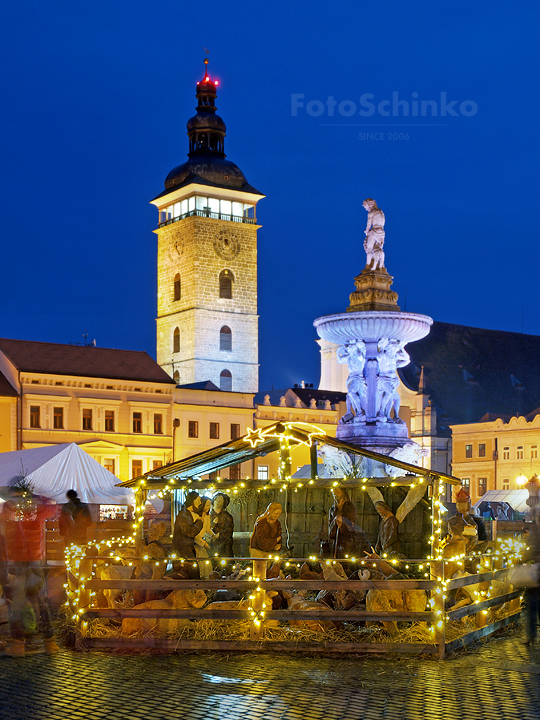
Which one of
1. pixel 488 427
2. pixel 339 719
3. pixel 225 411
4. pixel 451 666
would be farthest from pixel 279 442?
pixel 488 427

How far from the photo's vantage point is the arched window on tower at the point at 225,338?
82.1 meters

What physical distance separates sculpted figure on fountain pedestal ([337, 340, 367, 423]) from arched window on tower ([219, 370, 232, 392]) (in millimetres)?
50658

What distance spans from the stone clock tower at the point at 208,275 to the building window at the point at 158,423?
1916 centimetres

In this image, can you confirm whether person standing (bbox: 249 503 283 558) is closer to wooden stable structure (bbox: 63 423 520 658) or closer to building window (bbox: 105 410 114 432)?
wooden stable structure (bbox: 63 423 520 658)

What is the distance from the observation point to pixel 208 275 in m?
82.1

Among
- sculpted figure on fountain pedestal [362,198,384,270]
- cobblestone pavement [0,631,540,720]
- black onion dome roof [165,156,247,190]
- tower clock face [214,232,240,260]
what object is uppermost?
black onion dome roof [165,156,247,190]

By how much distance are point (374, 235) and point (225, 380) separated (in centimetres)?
5080

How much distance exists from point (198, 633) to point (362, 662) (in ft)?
6.07

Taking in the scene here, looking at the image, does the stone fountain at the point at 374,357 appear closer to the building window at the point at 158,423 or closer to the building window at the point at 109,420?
the building window at the point at 109,420

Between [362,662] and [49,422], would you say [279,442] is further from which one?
[49,422]

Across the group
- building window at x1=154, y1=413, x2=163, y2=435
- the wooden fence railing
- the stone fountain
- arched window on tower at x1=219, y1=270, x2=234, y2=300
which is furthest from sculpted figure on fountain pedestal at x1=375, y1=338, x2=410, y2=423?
arched window on tower at x1=219, y1=270, x2=234, y2=300

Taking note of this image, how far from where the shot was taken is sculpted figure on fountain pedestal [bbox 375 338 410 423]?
29.9 meters

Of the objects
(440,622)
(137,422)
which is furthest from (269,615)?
(137,422)

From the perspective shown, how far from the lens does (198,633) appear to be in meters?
11.9
